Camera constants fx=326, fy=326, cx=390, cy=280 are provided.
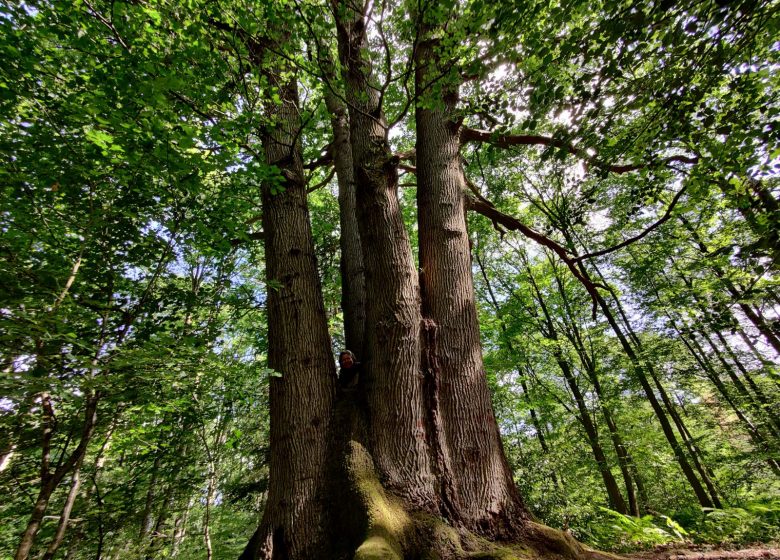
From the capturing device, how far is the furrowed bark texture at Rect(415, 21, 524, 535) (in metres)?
2.53

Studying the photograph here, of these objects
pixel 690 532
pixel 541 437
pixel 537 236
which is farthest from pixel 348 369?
pixel 541 437

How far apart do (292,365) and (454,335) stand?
5.11 ft

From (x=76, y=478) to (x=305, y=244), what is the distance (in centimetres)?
337

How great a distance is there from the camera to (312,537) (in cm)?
242

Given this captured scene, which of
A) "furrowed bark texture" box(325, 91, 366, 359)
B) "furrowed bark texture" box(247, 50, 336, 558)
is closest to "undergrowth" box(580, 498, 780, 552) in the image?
"furrowed bark texture" box(247, 50, 336, 558)

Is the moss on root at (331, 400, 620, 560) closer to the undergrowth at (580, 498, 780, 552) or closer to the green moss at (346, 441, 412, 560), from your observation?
the green moss at (346, 441, 412, 560)

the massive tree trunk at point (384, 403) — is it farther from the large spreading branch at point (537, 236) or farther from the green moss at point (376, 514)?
the large spreading branch at point (537, 236)

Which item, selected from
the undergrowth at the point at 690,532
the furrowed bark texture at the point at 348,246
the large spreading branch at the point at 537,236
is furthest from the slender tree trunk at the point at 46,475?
the undergrowth at the point at 690,532

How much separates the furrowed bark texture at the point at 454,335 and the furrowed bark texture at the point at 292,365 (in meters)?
1.05

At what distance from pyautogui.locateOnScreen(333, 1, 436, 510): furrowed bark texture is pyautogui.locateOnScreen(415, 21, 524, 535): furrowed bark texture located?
0.68ft

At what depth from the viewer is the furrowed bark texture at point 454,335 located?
2.53 m

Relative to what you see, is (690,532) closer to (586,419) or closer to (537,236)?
(586,419)

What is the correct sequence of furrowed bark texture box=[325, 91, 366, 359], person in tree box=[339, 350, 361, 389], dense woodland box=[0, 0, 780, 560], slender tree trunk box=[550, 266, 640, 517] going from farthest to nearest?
slender tree trunk box=[550, 266, 640, 517]
furrowed bark texture box=[325, 91, 366, 359]
person in tree box=[339, 350, 361, 389]
dense woodland box=[0, 0, 780, 560]

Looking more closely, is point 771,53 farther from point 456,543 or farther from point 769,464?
point 769,464
